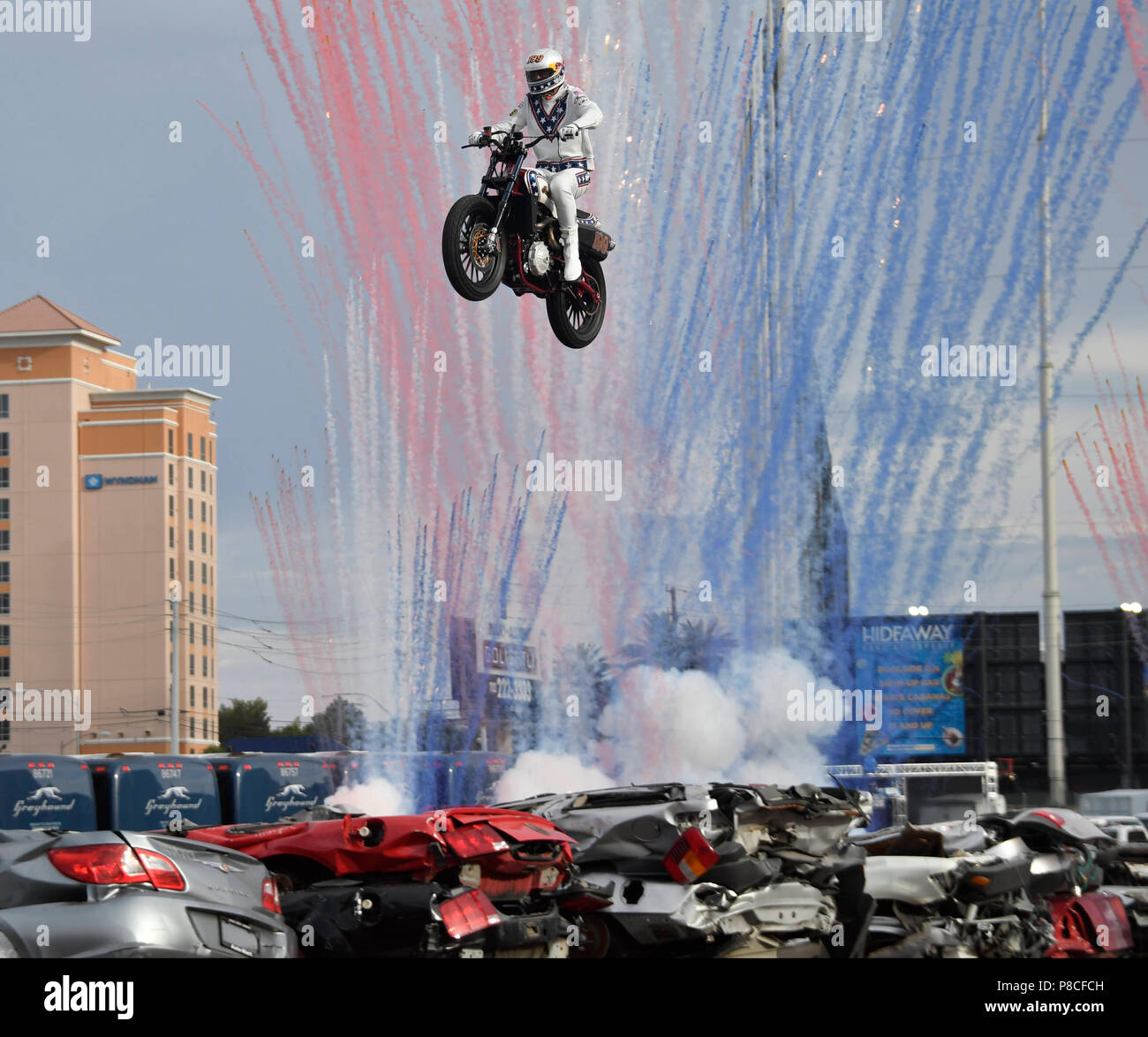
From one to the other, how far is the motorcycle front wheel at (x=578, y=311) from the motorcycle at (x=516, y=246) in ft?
0.04

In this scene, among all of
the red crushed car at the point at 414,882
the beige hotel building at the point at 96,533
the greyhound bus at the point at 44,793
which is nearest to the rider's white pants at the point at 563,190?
the red crushed car at the point at 414,882

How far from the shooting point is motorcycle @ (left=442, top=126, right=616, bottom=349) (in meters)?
17.2

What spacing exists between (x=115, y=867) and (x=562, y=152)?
11125 millimetres

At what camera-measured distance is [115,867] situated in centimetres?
941

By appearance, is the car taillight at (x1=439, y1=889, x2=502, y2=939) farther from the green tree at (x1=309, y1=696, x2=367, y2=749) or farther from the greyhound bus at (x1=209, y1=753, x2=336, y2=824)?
the green tree at (x1=309, y1=696, x2=367, y2=749)

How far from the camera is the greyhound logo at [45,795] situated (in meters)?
28.6

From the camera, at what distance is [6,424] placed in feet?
269

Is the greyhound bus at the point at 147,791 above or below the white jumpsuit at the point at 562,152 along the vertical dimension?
below

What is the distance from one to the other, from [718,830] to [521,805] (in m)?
2.44

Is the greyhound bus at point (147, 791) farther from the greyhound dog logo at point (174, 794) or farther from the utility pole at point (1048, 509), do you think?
the utility pole at point (1048, 509)

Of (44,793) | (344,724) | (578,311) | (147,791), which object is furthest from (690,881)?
(344,724)

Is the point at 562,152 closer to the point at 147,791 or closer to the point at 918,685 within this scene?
the point at 147,791

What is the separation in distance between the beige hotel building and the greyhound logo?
52288mm
